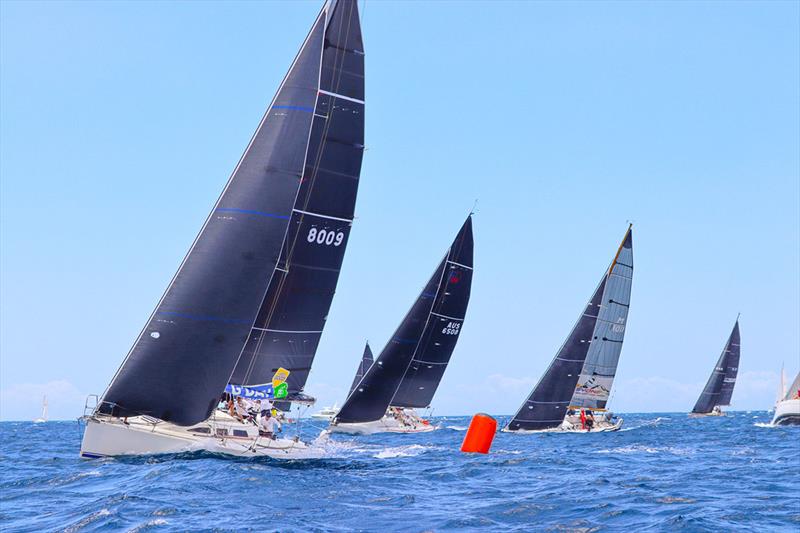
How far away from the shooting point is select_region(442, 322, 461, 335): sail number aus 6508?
1735 inches

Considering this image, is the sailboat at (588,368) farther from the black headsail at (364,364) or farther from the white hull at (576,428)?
the black headsail at (364,364)

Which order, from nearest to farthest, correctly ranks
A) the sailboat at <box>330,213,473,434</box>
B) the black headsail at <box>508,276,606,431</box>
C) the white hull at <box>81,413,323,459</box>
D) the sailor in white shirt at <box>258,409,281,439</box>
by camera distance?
the white hull at <box>81,413,323,459</box>, the sailor in white shirt at <box>258,409,281,439</box>, the sailboat at <box>330,213,473,434</box>, the black headsail at <box>508,276,606,431</box>

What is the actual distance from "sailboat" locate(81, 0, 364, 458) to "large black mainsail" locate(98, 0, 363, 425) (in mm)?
27

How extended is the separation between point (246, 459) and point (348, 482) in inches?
144

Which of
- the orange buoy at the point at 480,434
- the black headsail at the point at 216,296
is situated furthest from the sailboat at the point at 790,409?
the black headsail at the point at 216,296

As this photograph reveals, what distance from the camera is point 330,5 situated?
2534cm

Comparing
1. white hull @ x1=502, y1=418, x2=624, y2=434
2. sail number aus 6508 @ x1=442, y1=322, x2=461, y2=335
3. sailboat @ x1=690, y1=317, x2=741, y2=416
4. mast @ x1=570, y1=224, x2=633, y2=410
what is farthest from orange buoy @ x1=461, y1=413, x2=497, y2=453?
sailboat @ x1=690, y1=317, x2=741, y2=416

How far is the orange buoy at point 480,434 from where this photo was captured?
2734 cm

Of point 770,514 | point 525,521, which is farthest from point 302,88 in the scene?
point 770,514

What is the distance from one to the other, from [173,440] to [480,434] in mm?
10603

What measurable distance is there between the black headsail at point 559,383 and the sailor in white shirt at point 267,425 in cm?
2422

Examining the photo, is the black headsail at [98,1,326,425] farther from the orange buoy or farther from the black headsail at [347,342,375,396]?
the black headsail at [347,342,375,396]

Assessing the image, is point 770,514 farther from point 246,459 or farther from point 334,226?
point 334,226

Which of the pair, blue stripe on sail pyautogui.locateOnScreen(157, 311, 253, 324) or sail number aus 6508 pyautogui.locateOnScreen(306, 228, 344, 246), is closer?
blue stripe on sail pyautogui.locateOnScreen(157, 311, 253, 324)
